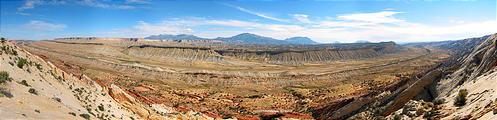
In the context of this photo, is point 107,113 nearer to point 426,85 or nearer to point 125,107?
point 125,107

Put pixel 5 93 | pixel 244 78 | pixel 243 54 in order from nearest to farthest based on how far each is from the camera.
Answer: pixel 5 93 < pixel 244 78 < pixel 243 54

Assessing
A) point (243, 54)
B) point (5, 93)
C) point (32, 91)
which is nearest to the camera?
point (5, 93)

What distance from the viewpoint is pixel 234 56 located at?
16038cm

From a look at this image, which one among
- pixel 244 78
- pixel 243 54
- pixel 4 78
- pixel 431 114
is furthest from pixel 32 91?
pixel 243 54

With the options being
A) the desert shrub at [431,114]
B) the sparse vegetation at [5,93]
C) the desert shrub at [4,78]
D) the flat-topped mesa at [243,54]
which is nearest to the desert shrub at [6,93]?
the sparse vegetation at [5,93]

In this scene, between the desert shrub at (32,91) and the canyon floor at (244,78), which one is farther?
the canyon floor at (244,78)

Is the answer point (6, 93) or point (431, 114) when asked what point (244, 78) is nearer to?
point (431, 114)

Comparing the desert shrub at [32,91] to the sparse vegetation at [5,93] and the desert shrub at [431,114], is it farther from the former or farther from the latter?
the desert shrub at [431,114]

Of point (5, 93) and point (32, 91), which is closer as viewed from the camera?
point (5, 93)

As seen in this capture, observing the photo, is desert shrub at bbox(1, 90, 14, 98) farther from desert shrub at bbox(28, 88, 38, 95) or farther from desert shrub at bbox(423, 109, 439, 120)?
desert shrub at bbox(423, 109, 439, 120)

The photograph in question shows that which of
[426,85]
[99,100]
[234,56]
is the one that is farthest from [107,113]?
[234,56]

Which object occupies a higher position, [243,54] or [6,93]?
[6,93]

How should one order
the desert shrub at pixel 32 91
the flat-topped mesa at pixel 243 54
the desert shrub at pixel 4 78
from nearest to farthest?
the desert shrub at pixel 4 78
the desert shrub at pixel 32 91
the flat-topped mesa at pixel 243 54

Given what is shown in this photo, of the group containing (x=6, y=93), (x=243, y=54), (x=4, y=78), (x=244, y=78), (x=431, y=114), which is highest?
(x=4, y=78)
